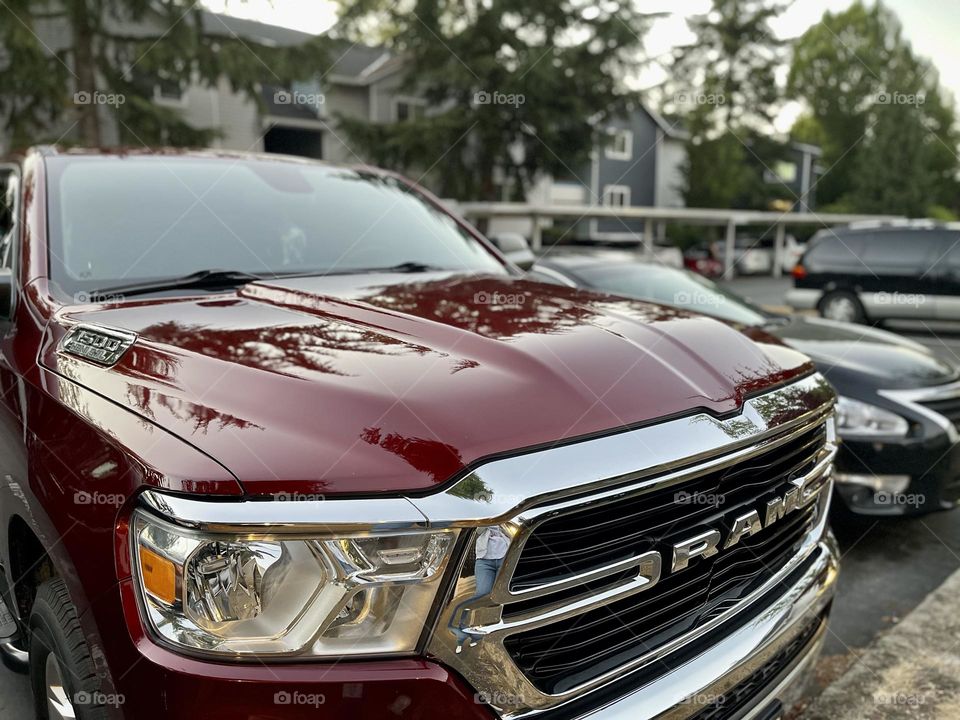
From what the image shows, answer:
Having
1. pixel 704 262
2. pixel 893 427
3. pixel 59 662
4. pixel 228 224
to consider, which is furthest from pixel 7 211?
pixel 704 262

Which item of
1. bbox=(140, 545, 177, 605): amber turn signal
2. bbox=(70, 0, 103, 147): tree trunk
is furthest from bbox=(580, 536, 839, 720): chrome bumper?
bbox=(70, 0, 103, 147): tree trunk

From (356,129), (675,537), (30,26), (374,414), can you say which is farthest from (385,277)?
(356,129)

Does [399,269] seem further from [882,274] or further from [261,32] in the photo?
[261,32]

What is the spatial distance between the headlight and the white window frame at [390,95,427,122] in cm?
2070

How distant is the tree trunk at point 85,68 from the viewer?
13.7 meters

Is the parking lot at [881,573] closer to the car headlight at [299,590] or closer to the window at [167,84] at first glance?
the car headlight at [299,590]

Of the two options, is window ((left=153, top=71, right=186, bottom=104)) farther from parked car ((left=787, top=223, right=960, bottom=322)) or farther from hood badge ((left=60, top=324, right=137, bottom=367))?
hood badge ((left=60, top=324, right=137, bottom=367))

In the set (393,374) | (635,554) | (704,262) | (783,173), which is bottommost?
(704,262)

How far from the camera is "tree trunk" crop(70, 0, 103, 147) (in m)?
13.7

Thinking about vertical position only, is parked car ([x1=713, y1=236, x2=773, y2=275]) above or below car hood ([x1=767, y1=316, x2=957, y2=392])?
below

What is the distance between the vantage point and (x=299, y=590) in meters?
1.38

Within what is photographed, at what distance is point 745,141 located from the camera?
3922cm

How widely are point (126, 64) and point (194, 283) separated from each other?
14193 mm

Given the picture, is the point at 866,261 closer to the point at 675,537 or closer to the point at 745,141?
the point at 675,537
